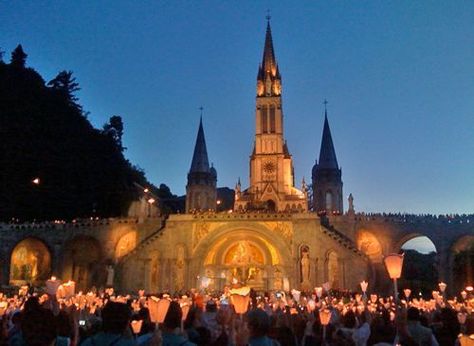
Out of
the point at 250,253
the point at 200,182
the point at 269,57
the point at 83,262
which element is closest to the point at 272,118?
the point at 269,57

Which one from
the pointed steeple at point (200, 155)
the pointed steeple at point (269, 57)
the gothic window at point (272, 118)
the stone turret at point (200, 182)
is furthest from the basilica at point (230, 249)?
the pointed steeple at point (269, 57)

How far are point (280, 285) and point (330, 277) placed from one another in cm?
379

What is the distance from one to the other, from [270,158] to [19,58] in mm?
32713

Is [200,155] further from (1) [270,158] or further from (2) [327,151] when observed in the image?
(2) [327,151]

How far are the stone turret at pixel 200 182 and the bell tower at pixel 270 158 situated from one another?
12.0 feet

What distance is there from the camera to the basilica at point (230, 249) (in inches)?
1430

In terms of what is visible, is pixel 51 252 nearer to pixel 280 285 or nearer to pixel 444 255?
pixel 280 285

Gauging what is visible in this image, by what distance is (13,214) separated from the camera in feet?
145

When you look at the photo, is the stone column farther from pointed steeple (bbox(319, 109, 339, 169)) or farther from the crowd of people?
the crowd of people

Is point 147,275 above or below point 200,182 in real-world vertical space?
below

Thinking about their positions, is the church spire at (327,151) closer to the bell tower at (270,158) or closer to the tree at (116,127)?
the bell tower at (270,158)

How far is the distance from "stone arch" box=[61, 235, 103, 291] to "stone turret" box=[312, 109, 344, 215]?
2316 centimetres

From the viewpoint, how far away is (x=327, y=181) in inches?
2057

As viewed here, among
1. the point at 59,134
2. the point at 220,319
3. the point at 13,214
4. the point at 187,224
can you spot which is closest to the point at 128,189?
the point at 59,134
